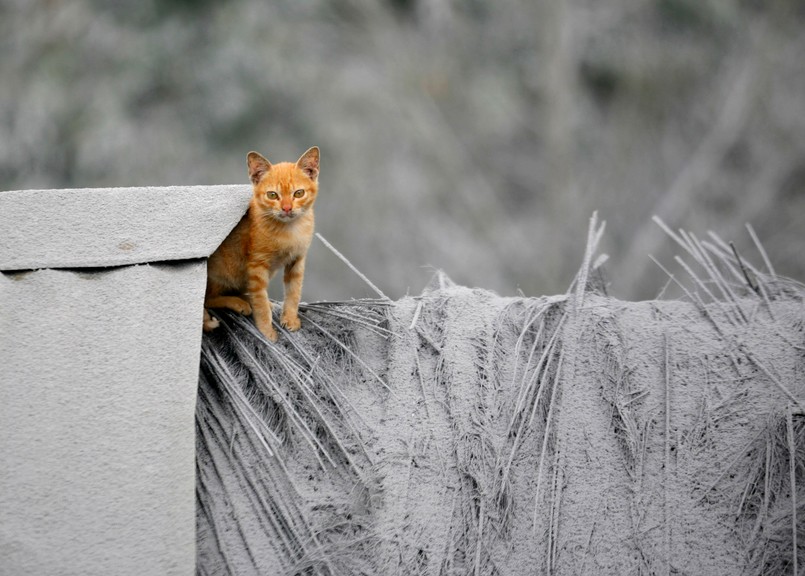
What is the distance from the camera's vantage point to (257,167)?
588 cm

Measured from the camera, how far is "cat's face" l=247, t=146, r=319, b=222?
573 cm

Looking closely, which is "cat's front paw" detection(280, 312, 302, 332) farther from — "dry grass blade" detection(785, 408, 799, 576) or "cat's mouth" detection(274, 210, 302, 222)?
"dry grass blade" detection(785, 408, 799, 576)

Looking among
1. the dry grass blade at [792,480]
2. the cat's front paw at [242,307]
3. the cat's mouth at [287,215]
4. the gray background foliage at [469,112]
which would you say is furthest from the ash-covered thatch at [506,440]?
the gray background foliage at [469,112]

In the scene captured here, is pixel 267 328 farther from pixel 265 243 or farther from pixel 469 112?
pixel 469 112

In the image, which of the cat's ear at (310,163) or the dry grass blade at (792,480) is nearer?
the dry grass blade at (792,480)

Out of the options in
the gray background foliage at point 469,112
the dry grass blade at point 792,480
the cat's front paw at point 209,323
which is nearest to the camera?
the dry grass blade at point 792,480

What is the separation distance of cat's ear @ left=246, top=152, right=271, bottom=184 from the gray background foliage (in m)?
14.7

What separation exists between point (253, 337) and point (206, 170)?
15191 mm

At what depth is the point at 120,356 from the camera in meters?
4.83

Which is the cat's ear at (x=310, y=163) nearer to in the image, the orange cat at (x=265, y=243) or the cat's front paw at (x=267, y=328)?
the orange cat at (x=265, y=243)

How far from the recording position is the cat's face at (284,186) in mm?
5734

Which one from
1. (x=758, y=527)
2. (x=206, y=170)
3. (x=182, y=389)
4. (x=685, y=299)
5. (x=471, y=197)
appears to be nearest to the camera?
(x=182, y=389)

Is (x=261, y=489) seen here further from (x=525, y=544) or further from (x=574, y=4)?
(x=574, y=4)

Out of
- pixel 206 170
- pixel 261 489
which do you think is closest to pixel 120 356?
pixel 261 489
